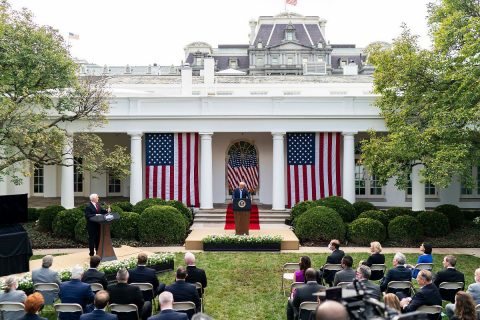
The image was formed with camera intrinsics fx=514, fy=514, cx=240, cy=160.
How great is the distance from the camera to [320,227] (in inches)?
840

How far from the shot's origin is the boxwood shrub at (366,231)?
69.8ft

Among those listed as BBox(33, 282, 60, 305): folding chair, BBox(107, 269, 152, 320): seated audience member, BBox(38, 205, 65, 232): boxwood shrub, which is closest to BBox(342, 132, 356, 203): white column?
BBox(38, 205, 65, 232): boxwood shrub

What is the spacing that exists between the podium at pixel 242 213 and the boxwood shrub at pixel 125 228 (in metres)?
4.42

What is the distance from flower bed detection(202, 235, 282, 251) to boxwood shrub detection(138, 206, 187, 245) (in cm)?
219

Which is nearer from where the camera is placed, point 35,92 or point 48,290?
point 48,290

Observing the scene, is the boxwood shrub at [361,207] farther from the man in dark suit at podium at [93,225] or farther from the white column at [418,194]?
the man in dark suit at podium at [93,225]

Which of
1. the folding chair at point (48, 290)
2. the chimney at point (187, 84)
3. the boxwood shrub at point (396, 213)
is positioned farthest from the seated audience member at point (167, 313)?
the chimney at point (187, 84)

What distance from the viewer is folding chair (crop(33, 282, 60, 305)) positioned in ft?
37.7

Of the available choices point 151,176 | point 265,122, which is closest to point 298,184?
point 265,122

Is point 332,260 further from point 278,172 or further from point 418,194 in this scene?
point 418,194

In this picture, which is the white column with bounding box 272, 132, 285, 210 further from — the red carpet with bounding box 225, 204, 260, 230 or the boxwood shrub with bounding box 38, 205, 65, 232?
the boxwood shrub with bounding box 38, 205, 65, 232

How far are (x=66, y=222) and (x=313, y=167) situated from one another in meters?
12.6

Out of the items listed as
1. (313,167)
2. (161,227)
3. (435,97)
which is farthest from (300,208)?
(435,97)

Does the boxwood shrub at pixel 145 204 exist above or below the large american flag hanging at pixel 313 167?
below
